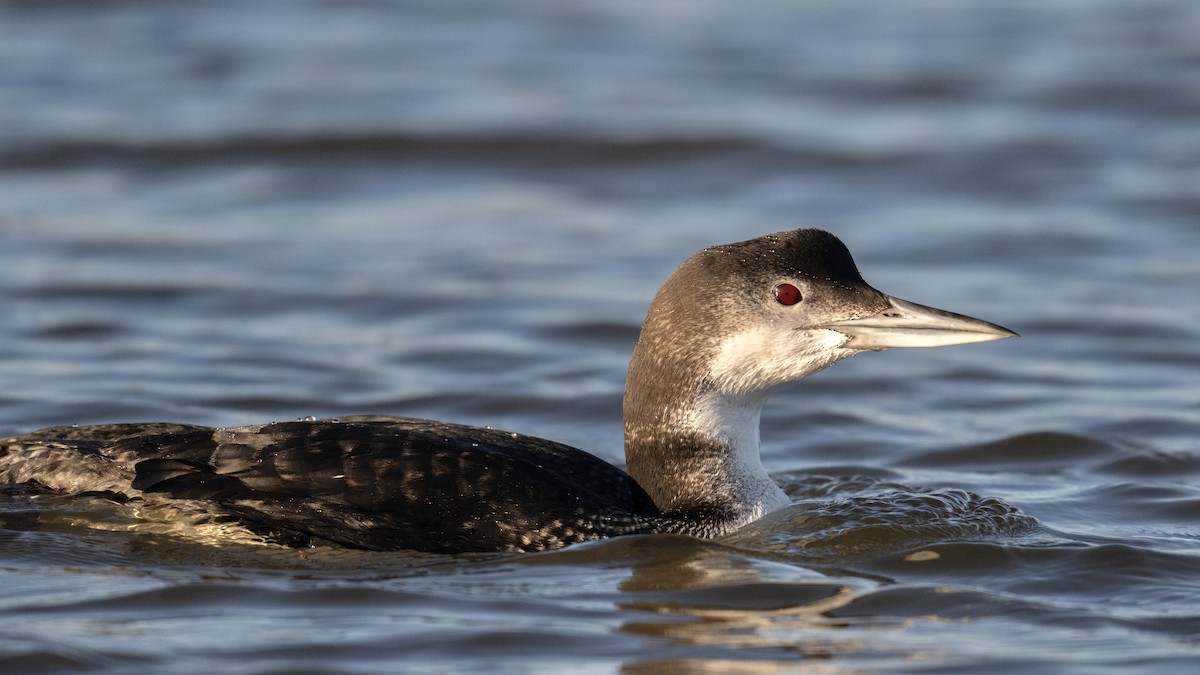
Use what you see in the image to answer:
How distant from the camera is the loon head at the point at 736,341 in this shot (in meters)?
6.75

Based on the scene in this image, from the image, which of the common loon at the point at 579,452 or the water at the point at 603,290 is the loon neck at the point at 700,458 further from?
the water at the point at 603,290

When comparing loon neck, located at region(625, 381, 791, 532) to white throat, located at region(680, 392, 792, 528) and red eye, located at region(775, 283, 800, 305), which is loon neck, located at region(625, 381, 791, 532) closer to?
white throat, located at region(680, 392, 792, 528)

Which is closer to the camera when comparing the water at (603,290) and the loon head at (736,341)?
the water at (603,290)

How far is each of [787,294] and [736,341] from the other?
0.90 feet

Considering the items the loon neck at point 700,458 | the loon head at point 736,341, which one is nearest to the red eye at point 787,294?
the loon head at point 736,341

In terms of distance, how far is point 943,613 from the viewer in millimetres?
6035

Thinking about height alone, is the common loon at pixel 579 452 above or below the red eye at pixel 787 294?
below

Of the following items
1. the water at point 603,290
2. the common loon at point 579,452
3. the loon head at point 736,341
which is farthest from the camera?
the loon head at point 736,341

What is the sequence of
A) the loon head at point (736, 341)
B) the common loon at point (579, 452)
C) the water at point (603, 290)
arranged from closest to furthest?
the water at point (603, 290) < the common loon at point (579, 452) < the loon head at point (736, 341)

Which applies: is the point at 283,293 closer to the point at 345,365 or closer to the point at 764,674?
the point at 345,365

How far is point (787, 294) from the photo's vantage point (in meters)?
6.79

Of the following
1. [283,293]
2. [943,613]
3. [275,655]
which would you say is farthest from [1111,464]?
[283,293]

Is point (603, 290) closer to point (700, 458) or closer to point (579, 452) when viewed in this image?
point (579, 452)

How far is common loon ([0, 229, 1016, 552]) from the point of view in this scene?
247 inches
